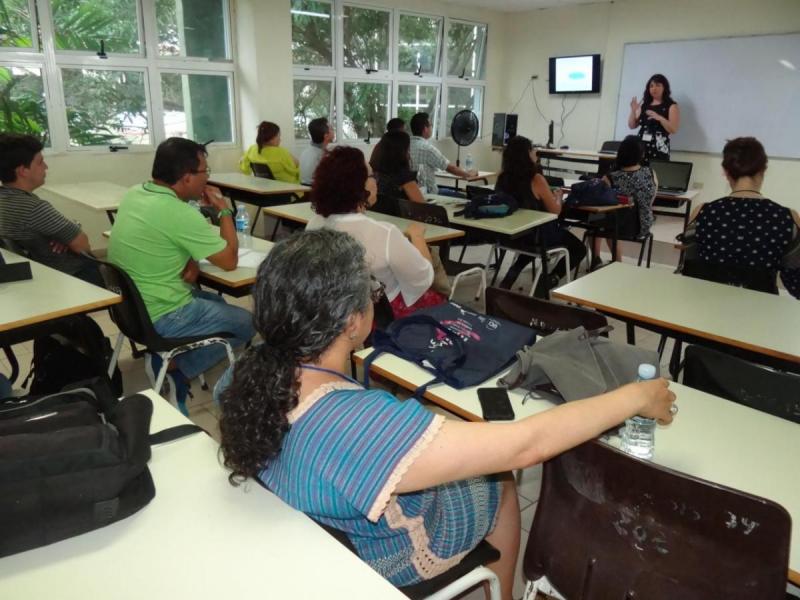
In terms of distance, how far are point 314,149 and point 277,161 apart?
1.35ft

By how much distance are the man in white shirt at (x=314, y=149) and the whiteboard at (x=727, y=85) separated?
456cm

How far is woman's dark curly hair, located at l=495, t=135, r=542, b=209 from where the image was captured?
4.18 metres

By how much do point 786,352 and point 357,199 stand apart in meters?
1.69

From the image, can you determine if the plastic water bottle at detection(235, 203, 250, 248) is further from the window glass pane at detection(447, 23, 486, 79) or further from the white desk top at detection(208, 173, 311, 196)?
the window glass pane at detection(447, 23, 486, 79)

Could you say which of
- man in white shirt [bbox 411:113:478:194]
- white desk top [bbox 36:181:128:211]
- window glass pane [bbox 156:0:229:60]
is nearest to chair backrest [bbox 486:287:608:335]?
white desk top [bbox 36:181:128:211]

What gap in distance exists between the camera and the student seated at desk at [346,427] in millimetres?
955

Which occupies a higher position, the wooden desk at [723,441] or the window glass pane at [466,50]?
the window glass pane at [466,50]

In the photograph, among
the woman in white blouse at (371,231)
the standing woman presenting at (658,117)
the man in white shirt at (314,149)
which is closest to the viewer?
the woman in white blouse at (371,231)

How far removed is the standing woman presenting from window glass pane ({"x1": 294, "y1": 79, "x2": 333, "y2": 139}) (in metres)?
3.93

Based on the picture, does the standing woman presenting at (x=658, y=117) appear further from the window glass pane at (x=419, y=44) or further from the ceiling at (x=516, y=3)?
the window glass pane at (x=419, y=44)

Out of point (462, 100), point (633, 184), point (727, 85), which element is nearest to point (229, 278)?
point (633, 184)

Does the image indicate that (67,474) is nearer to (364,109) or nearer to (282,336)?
(282,336)

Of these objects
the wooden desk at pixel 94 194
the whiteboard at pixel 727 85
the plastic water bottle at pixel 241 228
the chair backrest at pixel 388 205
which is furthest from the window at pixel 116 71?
the whiteboard at pixel 727 85

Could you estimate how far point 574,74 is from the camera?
8.24 m
